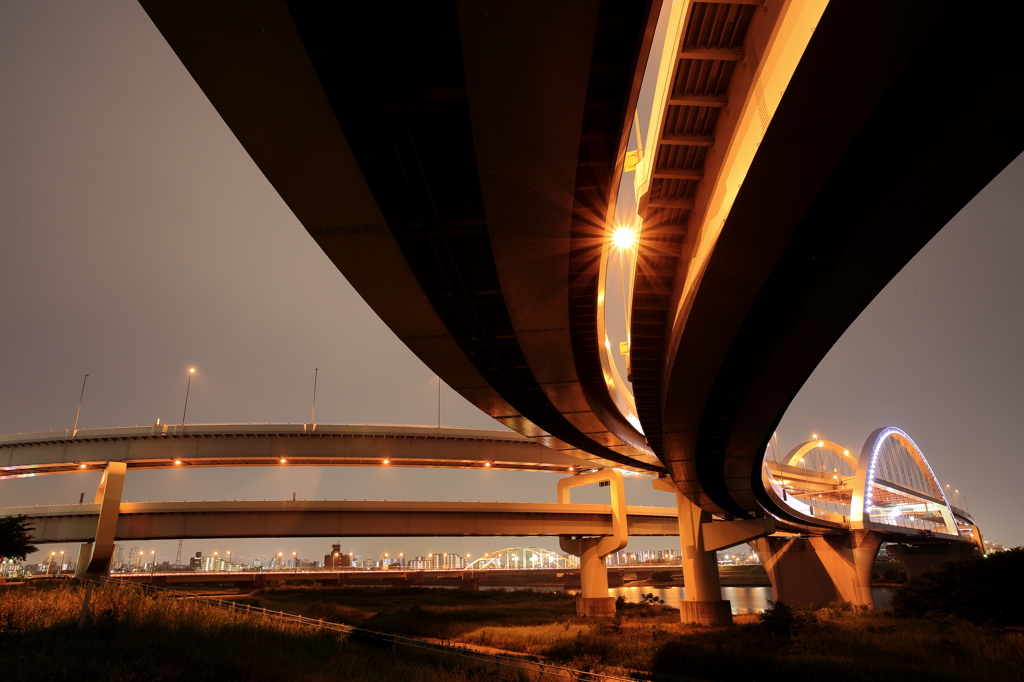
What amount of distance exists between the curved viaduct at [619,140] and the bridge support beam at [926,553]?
7552 centimetres

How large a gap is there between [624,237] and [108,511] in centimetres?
3665

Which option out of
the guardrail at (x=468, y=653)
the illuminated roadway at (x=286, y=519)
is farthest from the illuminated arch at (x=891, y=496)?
the guardrail at (x=468, y=653)

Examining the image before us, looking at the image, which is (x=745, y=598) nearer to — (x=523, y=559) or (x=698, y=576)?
(x=698, y=576)

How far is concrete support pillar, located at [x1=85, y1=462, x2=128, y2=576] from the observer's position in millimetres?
32594

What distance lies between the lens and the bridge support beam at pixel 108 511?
1283 inches

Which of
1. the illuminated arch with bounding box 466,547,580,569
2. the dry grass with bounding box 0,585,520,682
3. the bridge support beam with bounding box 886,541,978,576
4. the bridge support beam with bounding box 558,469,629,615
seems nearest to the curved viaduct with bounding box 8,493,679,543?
the bridge support beam with bounding box 558,469,629,615

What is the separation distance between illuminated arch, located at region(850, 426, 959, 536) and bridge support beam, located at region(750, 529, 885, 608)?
93.5 inches

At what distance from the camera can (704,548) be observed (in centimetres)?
3822

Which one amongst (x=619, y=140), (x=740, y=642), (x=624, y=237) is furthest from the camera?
(x=740, y=642)

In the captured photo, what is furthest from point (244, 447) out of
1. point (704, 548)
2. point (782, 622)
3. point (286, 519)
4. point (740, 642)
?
point (782, 622)

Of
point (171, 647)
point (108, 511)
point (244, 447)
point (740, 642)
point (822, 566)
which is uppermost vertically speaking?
point (244, 447)

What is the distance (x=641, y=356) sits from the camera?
15.3m

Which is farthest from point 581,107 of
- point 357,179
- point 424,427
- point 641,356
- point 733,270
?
point 424,427

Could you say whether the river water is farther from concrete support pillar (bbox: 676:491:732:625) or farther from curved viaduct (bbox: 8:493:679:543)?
curved viaduct (bbox: 8:493:679:543)
